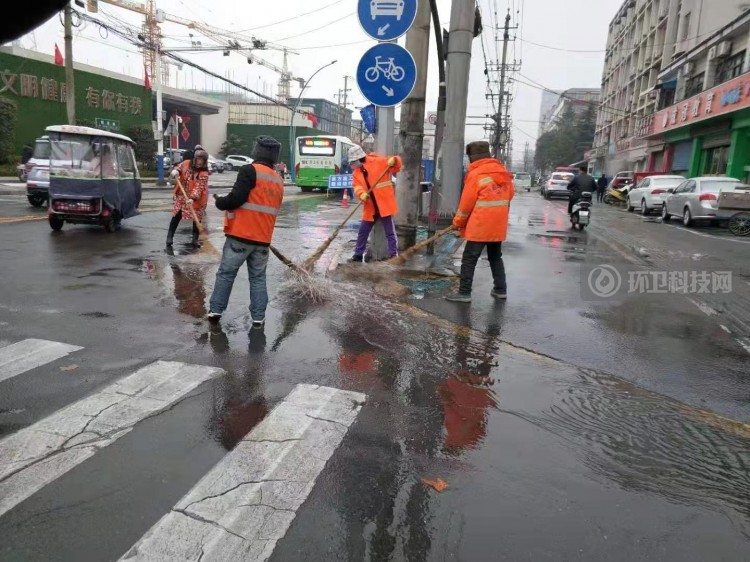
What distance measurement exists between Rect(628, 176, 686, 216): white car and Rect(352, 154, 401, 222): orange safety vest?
16818 mm

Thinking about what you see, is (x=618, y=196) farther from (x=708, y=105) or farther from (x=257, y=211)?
(x=257, y=211)

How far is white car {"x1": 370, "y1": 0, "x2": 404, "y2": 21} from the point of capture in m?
7.02

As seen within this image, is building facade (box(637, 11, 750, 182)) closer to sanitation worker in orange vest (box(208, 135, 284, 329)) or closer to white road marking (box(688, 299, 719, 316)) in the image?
white road marking (box(688, 299, 719, 316))

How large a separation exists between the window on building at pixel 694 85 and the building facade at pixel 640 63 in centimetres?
9

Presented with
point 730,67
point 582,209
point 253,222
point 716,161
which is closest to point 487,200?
point 253,222

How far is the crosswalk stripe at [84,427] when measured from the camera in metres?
2.63

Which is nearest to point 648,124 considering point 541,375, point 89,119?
point 89,119

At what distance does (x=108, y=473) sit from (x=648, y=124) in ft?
149

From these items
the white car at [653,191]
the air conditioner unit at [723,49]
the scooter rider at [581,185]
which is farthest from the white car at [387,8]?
the air conditioner unit at [723,49]

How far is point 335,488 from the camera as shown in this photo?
2633 millimetres

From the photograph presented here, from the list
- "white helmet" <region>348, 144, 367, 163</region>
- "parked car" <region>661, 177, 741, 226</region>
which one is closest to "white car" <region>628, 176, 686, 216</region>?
"parked car" <region>661, 177, 741, 226</region>

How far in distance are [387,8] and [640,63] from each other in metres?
49.2

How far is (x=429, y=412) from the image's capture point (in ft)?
11.6

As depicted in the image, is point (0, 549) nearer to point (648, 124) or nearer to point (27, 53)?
point (27, 53)
